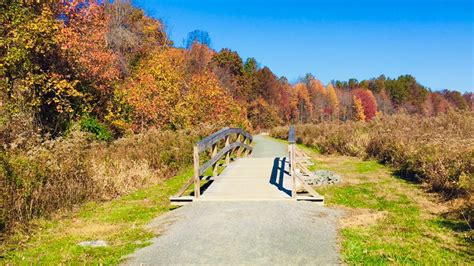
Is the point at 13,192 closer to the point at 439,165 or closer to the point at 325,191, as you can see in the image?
the point at 325,191

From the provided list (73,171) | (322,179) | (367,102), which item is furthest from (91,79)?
(367,102)

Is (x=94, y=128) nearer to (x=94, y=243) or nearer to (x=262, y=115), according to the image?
(x=94, y=243)

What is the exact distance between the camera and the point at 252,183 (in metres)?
10.3

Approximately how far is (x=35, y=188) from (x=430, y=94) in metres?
132

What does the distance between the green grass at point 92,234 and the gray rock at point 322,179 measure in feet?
14.0

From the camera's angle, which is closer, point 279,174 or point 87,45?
point 279,174

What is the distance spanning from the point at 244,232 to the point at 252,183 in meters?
4.10

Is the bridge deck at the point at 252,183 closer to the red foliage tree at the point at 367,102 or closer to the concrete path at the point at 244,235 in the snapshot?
the concrete path at the point at 244,235

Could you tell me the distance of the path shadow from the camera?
9.67 meters

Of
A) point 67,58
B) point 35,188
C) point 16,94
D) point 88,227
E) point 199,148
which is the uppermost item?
point 67,58

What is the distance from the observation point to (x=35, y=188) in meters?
8.19

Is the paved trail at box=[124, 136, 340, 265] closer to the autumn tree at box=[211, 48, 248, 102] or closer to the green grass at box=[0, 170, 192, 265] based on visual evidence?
the green grass at box=[0, 170, 192, 265]

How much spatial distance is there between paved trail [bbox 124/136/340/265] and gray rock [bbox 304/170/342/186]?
200 cm

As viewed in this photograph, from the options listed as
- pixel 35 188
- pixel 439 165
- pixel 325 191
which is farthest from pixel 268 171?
pixel 35 188
